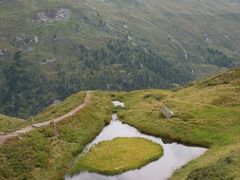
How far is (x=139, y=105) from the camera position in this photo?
92.1m

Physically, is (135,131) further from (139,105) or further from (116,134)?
(139,105)

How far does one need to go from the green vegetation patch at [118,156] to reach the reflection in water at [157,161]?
3.00 ft

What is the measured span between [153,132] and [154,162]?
12.2 meters

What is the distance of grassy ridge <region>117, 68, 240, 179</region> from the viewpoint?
49812 millimetres

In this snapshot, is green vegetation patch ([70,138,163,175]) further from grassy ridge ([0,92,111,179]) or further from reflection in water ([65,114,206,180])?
grassy ridge ([0,92,111,179])

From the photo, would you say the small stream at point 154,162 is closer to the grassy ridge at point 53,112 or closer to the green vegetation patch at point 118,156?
the green vegetation patch at point 118,156

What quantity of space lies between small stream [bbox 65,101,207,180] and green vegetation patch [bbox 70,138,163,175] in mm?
889

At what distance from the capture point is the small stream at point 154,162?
5388cm

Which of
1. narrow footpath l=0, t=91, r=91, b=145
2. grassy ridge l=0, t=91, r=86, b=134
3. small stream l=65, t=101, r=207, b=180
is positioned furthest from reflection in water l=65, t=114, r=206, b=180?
grassy ridge l=0, t=91, r=86, b=134

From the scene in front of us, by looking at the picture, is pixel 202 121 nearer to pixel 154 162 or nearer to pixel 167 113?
pixel 167 113

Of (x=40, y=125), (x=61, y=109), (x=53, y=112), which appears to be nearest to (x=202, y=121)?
(x=40, y=125)

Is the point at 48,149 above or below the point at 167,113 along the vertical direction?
above

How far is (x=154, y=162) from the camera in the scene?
5975 cm

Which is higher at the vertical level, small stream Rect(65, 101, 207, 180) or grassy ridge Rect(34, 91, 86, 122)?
small stream Rect(65, 101, 207, 180)
